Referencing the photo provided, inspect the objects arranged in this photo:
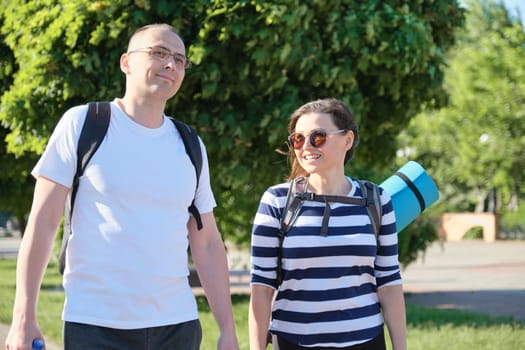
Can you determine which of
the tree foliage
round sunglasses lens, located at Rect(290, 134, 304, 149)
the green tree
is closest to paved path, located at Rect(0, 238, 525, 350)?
the tree foliage

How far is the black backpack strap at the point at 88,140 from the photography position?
9.14 feet

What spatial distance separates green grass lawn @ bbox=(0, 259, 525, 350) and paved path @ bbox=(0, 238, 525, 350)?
1.97 ft

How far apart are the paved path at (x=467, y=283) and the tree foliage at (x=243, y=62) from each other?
2498 millimetres

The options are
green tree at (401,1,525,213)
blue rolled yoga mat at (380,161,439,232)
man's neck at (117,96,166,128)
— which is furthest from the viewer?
green tree at (401,1,525,213)

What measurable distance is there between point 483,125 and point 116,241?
127 feet

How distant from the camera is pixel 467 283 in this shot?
60.0ft

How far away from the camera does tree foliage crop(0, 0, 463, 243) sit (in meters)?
7.75

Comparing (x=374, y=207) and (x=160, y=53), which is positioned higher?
(x=160, y=53)

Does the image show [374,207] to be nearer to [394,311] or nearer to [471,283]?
[394,311]

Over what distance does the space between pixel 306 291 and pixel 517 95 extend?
37328 mm

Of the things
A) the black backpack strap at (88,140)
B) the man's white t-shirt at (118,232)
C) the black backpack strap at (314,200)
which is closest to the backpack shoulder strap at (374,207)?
the black backpack strap at (314,200)

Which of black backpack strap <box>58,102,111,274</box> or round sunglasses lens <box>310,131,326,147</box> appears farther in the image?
round sunglasses lens <box>310,131,326,147</box>

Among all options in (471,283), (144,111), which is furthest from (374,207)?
(471,283)

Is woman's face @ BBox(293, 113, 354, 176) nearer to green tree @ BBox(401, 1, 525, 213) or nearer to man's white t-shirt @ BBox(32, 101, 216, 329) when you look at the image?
man's white t-shirt @ BBox(32, 101, 216, 329)
